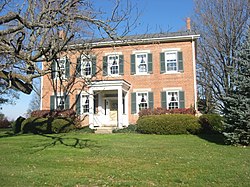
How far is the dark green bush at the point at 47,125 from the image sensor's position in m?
18.6

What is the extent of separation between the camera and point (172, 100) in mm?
20516

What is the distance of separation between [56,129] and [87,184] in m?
13.5

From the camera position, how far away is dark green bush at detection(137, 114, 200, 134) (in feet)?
54.7

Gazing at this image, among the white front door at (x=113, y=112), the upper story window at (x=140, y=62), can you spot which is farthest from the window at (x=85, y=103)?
the upper story window at (x=140, y=62)

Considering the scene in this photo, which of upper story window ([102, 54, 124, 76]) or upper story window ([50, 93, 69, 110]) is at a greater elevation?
upper story window ([102, 54, 124, 76])

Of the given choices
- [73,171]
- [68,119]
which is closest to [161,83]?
[68,119]

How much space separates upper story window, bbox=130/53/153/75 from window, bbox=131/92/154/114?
1721mm

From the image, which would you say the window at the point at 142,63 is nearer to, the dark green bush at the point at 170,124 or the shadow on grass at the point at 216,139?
the dark green bush at the point at 170,124

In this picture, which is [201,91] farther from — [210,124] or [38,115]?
[38,115]

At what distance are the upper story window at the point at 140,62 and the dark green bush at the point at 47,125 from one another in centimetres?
632

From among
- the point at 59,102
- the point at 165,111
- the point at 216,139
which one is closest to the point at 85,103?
the point at 59,102

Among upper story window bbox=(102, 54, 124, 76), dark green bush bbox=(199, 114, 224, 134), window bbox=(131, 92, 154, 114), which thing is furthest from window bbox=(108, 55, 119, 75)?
dark green bush bbox=(199, 114, 224, 134)

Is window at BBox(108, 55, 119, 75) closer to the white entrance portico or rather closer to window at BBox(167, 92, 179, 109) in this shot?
the white entrance portico

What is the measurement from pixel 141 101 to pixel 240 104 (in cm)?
1009
